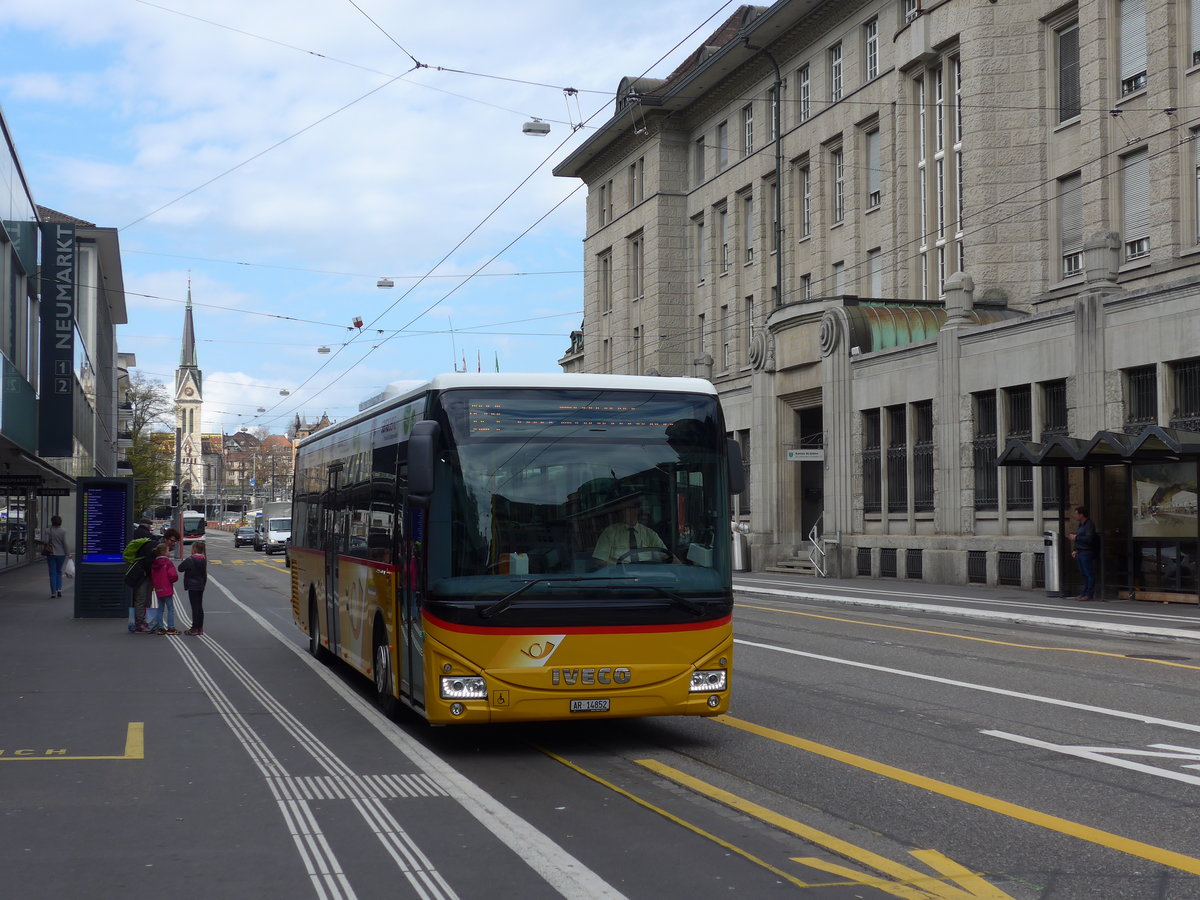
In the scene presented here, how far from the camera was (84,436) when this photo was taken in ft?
158

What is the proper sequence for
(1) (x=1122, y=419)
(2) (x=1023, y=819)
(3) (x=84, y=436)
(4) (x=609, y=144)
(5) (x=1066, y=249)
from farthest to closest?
(4) (x=609, y=144)
(3) (x=84, y=436)
(5) (x=1066, y=249)
(1) (x=1122, y=419)
(2) (x=1023, y=819)

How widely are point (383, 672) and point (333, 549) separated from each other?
11.0 ft

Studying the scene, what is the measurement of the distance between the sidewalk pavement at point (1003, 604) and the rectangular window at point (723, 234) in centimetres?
2142

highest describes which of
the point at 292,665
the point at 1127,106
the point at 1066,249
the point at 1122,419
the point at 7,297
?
the point at 1127,106

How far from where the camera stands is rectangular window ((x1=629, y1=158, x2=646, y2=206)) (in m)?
61.2

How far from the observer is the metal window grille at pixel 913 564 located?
1431 inches

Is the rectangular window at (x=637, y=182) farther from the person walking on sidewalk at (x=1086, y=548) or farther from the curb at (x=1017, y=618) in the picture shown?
the person walking on sidewalk at (x=1086, y=548)

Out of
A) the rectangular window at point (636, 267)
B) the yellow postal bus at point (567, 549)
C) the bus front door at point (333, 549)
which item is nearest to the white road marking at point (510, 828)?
the yellow postal bus at point (567, 549)

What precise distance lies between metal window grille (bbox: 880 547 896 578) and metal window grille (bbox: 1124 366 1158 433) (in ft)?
33.0

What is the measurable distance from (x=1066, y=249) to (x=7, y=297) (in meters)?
24.7

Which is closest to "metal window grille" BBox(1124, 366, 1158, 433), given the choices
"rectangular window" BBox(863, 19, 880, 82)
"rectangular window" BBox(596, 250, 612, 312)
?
"rectangular window" BBox(863, 19, 880, 82)

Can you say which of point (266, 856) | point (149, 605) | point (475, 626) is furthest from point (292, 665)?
point (266, 856)

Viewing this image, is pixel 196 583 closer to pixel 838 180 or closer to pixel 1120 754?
pixel 1120 754

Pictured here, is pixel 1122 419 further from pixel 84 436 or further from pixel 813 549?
pixel 84 436
